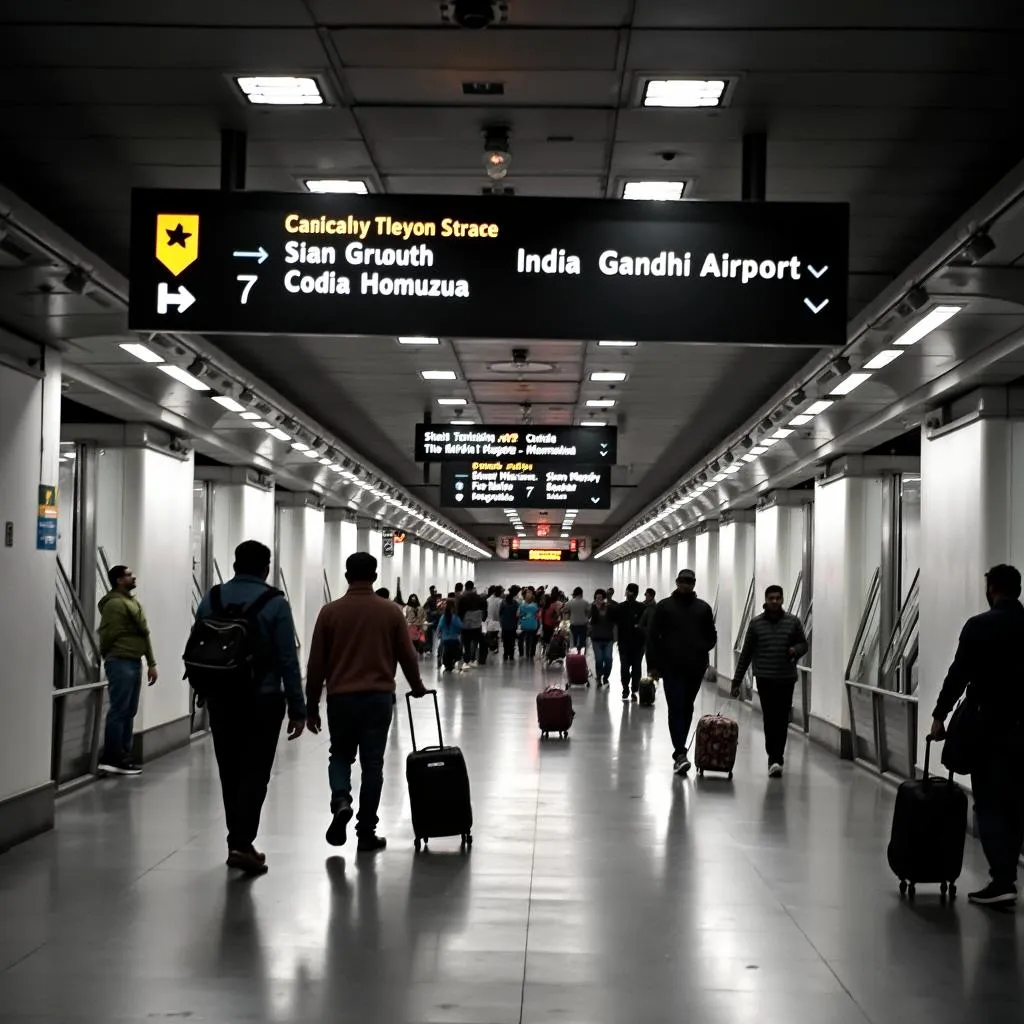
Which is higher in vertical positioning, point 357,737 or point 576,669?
point 357,737

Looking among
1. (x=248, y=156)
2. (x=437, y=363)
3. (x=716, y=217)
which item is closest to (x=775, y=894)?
(x=716, y=217)

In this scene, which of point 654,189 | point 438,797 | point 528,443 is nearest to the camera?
point 654,189

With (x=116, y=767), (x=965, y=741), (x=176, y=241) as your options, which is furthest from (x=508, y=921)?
(x=116, y=767)

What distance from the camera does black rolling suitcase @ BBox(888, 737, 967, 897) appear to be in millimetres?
7477

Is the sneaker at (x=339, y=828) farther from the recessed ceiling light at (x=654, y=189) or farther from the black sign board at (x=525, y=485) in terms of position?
the black sign board at (x=525, y=485)

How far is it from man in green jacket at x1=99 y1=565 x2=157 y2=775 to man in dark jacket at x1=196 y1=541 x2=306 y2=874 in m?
4.14

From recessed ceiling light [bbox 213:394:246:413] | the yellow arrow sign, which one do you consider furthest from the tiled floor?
recessed ceiling light [bbox 213:394:246:413]

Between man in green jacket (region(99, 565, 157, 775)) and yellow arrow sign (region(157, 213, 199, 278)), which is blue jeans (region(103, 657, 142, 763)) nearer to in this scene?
man in green jacket (region(99, 565, 157, 775))

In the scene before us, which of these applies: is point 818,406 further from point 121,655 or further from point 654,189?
point 121,655

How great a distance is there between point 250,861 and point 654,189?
418 cm

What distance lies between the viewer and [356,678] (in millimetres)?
8219

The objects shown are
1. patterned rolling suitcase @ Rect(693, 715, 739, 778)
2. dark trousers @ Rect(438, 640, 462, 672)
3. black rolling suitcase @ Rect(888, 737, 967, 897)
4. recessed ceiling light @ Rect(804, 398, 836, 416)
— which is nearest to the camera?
black rolling suitcase @ Rect(888, 737, 967, 897)

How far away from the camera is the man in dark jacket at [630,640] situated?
21.3 meters

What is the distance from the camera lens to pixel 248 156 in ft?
22.9
